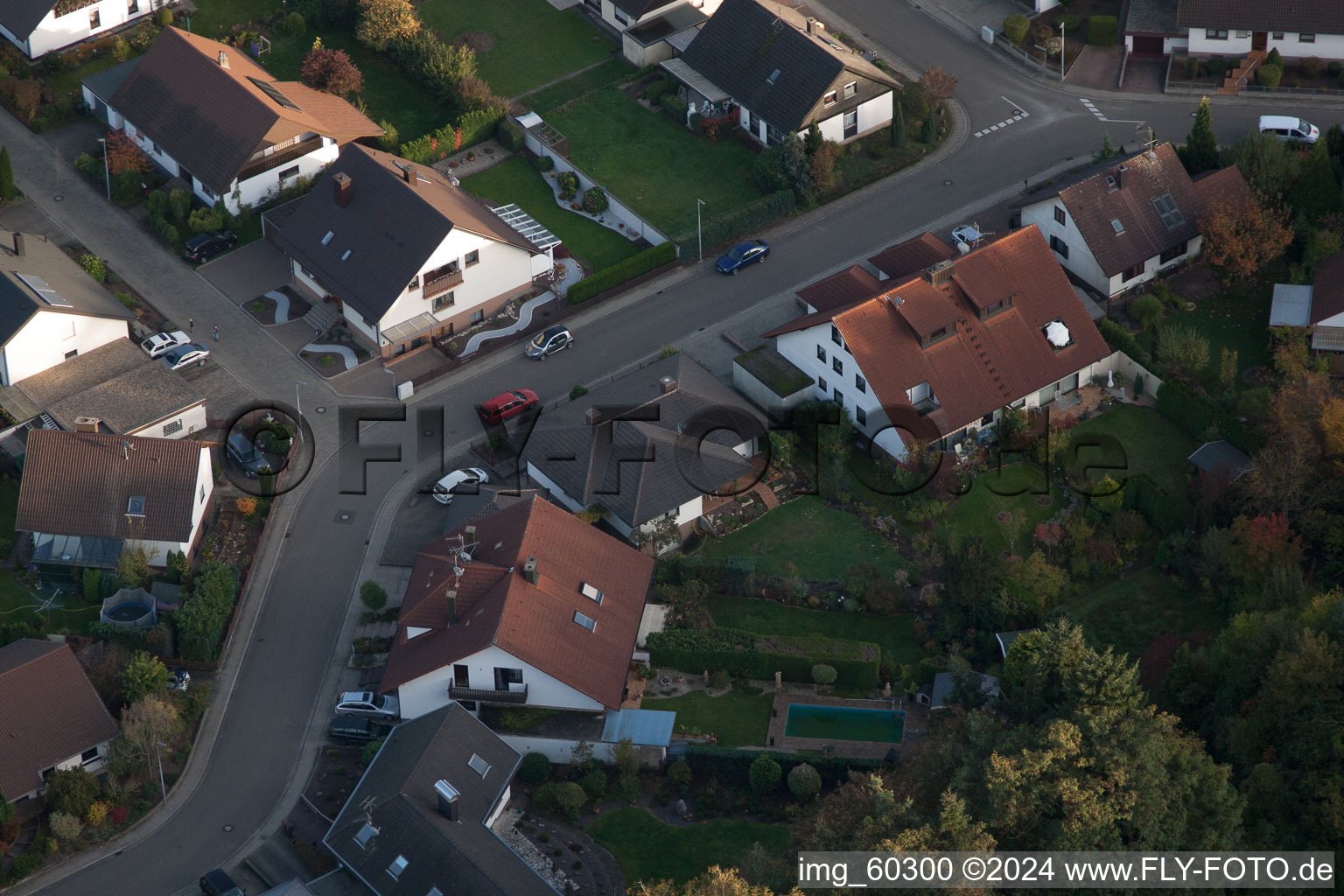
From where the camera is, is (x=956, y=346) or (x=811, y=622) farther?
(x=956, y=346)

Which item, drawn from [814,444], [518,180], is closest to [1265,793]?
[814,444]

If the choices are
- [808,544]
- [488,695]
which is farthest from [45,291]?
[808,544]

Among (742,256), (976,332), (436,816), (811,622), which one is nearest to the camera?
(436,816)

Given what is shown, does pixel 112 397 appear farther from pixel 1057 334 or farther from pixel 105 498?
pixel 1057 334

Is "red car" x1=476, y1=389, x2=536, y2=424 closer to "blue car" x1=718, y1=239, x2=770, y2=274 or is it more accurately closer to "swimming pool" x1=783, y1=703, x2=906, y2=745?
"blue car" x1=718, y1=239, x2=770, y2=274

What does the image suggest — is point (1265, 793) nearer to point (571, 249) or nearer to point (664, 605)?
point (664, 605)

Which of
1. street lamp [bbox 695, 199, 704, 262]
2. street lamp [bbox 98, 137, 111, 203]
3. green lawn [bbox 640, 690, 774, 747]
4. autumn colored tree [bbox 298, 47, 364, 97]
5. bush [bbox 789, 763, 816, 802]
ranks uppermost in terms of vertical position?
autumn colored tree [bbox 298, 47, 364, 97]

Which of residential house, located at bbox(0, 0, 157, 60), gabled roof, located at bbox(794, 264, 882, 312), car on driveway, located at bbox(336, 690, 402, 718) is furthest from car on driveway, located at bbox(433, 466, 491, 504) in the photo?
residential house, located at bbox(0, 0, 157, 60)
